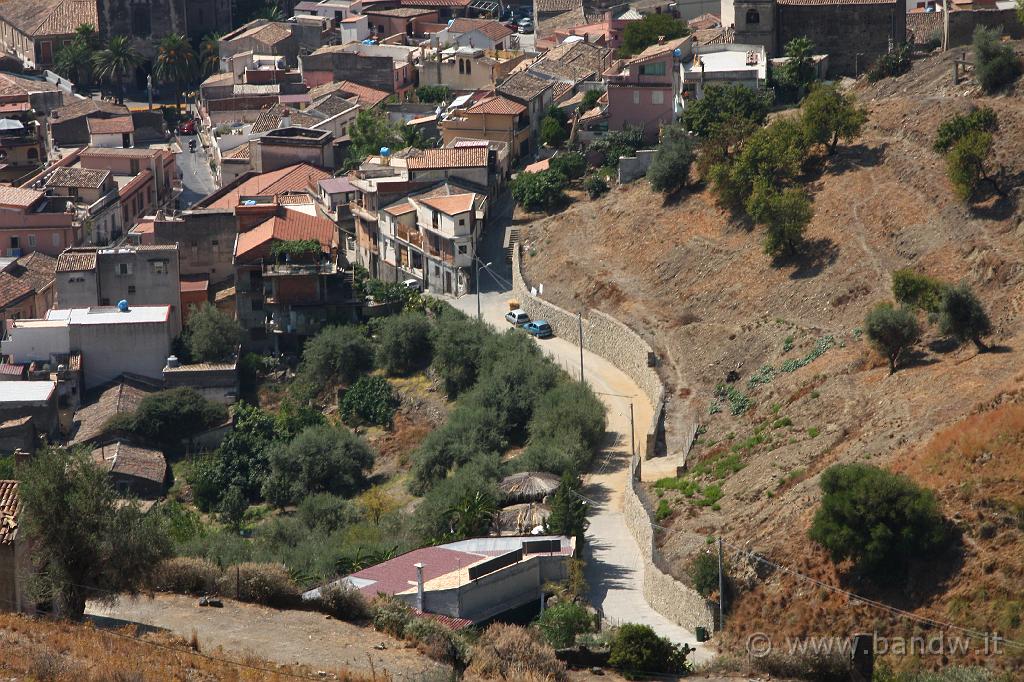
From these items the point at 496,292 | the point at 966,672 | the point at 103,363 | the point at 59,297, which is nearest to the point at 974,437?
the point at 966,672

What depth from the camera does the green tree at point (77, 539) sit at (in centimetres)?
3516

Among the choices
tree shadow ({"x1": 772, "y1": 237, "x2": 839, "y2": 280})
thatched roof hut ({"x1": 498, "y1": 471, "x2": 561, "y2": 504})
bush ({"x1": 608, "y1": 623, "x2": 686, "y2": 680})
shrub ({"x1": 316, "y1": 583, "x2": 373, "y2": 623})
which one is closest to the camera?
bush ({"x1": 608, "y1": 623, "x2": 686, "y2": 680})

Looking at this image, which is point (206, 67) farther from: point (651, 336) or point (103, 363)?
point (651, 336)

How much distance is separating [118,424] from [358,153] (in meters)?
26.3

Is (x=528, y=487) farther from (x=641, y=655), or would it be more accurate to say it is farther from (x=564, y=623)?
(x=641, y=655)

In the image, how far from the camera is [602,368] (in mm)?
62250

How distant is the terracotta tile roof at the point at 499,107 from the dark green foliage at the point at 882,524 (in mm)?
46011

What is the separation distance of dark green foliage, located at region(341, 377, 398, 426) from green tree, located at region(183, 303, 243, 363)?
6.46 meters

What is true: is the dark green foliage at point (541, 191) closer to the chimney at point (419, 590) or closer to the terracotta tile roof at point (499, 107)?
the terracotta tile roof at point (499, 107)

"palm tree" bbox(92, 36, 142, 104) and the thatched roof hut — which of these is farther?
"palm tree" bbox(92, 36, 142, 104)

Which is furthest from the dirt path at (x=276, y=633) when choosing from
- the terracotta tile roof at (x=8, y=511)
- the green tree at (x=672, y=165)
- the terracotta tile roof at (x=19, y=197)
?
the terracotta tile roof at (x=19, y=197)

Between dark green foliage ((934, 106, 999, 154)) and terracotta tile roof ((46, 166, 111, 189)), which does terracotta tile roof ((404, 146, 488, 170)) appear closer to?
terracotta tile roof ((46, 166, 111, 189))

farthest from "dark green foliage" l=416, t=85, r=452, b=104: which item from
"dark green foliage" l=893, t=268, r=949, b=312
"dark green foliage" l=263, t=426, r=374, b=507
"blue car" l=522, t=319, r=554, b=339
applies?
"dark green foliage" l=893, t=268, r=949, b=312

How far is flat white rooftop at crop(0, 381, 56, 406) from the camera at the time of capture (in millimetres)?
65306
